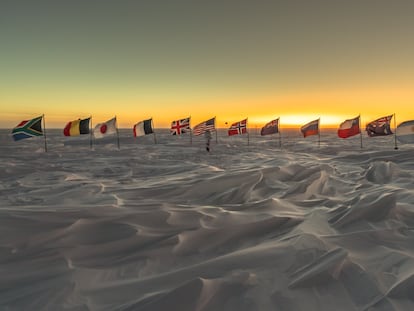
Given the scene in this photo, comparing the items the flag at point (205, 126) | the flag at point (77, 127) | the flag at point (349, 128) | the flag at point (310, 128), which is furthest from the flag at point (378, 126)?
the flag at point (77, 127)

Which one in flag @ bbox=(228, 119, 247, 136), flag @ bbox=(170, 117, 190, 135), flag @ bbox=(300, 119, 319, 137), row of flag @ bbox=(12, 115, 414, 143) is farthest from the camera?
flag @ bbox=(228, 119, 247, 136)

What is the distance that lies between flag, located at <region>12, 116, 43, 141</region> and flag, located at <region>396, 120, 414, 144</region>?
1116 inches

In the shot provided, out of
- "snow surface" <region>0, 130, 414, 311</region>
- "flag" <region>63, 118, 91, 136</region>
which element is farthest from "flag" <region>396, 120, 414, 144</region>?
"flag" <region>63, 118, 91, 136</region>

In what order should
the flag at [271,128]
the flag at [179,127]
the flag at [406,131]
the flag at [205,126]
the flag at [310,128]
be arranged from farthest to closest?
the flag at [179,127]
the flag at [271,128]
the flag at [205,126]
the flag at [310,128]
the flag at [406,131]

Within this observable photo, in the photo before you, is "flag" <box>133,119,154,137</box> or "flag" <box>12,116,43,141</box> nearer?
"flag" <box>12,116,43,141</box>

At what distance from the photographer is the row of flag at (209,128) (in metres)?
24.3

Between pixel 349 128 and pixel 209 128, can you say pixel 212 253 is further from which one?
pixel 349 128

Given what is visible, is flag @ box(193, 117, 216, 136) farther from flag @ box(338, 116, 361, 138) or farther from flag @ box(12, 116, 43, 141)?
flag @ box(12, 116, 43, 141)

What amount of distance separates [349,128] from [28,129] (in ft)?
91.6

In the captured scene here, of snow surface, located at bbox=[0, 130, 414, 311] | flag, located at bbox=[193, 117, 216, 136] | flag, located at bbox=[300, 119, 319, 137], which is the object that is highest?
flag, located at bbox=[193, 117, 216, 136]

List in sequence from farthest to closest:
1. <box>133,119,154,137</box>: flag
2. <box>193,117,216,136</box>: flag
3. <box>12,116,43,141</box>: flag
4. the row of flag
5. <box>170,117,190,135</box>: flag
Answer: <box>133,119,154,137</box>: flag < <box>170,117,190,135</box>: flag < <box>193,117,216,136</box>: flag < <box>12,116,43,141</box>: flag < the row of flag

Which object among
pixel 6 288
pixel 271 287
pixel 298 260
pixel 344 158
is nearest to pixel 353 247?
pixel 298 260

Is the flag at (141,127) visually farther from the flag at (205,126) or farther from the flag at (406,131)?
the flag at (406,131)

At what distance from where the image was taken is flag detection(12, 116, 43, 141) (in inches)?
971
